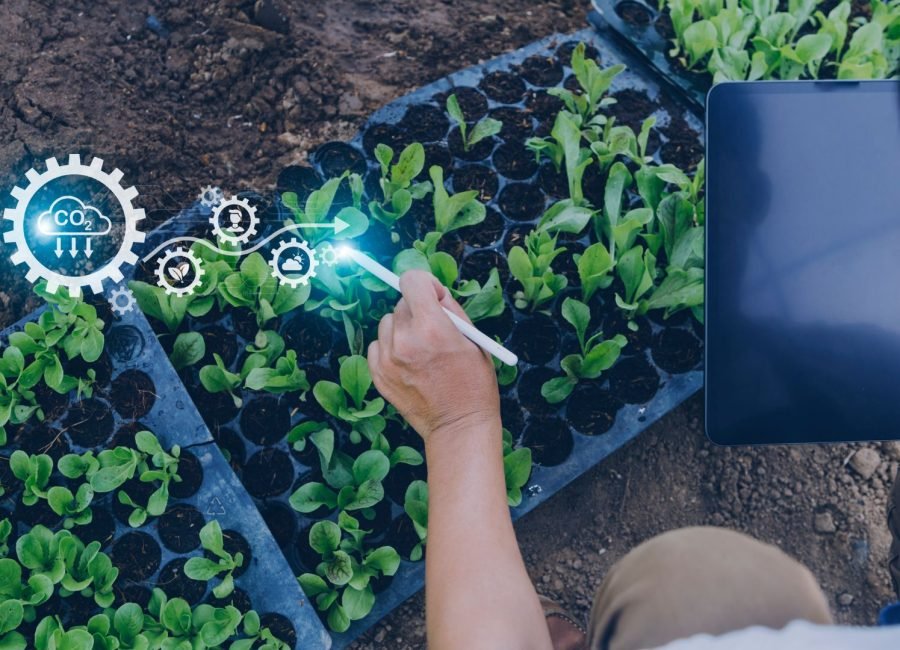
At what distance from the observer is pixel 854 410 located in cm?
103

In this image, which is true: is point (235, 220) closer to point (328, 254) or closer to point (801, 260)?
point (328, 254)

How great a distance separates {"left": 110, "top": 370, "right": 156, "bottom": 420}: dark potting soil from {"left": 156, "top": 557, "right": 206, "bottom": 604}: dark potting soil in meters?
0.28

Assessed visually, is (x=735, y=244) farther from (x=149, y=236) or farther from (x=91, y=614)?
(x=91, y=614)

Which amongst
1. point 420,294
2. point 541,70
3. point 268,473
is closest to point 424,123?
point 541,70

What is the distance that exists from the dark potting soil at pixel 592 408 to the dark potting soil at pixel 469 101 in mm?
649

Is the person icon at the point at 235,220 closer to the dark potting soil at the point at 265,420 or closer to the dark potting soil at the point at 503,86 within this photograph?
the dark potting soil at the point at 265,420

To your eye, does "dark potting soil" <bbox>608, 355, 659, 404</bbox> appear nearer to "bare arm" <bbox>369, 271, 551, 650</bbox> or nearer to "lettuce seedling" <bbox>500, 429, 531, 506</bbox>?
"lettuce seedling" <bbox>500, 429, 531, 506</bbox>

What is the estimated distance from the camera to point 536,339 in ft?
4.64

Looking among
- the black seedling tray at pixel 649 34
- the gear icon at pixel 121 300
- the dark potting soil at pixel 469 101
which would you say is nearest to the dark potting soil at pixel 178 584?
the gear icon at pixel 121 300

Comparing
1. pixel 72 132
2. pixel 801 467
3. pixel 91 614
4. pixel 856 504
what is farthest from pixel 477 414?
pixel 72 132

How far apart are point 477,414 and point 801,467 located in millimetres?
987

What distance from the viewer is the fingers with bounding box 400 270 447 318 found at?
3.23 ft

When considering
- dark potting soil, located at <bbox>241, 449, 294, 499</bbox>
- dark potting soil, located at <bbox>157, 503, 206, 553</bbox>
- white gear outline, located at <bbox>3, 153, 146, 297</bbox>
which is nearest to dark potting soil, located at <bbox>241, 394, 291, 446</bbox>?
dark potting soil, located at <bbox>241, 449, 294, 499</bbox>

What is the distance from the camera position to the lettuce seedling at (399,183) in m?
1.38
